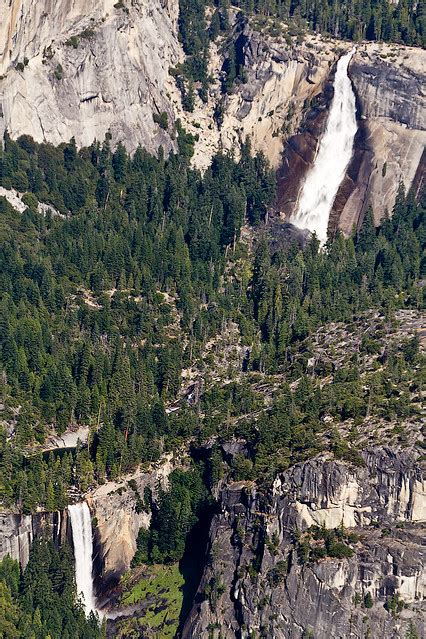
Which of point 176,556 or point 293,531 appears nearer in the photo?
point 293,531

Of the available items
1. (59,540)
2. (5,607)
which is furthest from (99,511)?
(5,607)

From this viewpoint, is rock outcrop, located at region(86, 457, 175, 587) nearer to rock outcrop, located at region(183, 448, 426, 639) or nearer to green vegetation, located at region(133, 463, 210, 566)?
green vegetation, located at region(133, 463, 210, 566)

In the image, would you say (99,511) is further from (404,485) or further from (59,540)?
(404,485)

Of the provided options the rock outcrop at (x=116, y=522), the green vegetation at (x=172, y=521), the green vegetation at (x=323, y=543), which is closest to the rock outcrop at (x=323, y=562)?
the green vegetation at (x=323, y=543)

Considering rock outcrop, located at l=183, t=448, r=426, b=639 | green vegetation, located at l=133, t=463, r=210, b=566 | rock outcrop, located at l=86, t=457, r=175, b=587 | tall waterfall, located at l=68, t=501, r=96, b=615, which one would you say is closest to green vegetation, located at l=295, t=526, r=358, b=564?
rock outcrop, located at l=183, t=448, r=426, b=639

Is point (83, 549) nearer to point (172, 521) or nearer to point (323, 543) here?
point (172, 521)

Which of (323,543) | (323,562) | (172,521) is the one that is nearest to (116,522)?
(172,521)

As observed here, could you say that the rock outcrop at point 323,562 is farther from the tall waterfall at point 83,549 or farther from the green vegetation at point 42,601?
the tall waterfall at point 83,549
